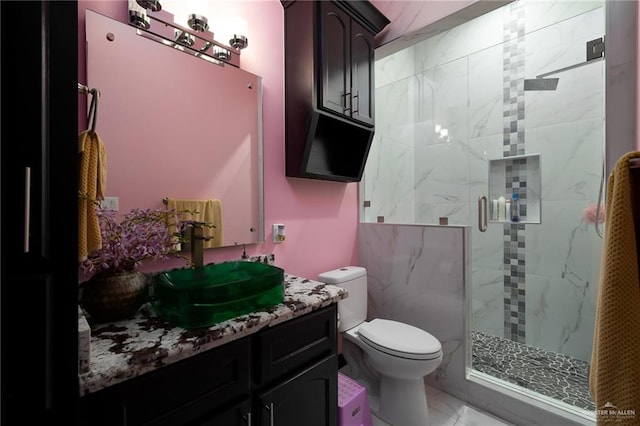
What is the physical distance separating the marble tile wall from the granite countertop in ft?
4.91

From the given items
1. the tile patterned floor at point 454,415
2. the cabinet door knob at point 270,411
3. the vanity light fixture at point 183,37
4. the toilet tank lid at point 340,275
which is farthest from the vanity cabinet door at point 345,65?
the tile patterned floor at point 454,415

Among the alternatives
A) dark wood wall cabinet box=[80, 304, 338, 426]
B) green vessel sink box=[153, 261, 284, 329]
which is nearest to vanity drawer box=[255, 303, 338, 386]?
dark wood wall cabinet box=[80, 304, 338, 426]

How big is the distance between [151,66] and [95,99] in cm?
40

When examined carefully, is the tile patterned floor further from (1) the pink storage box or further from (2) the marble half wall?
(1) the pink storage box

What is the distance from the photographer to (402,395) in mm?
1607

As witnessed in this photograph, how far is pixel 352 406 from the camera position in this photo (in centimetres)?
145

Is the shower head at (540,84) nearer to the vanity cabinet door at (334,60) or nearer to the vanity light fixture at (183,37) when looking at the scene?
the vanity cabinet door at (334,60)

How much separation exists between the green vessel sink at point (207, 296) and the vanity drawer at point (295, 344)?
109mm

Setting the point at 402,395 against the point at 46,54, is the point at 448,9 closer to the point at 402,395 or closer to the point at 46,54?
the point at 46,54

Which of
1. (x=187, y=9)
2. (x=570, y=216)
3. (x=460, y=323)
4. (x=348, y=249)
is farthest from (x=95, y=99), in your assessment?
(x=570, y=216)

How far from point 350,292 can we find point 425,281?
55 cm

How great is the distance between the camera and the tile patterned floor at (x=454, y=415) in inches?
64.6

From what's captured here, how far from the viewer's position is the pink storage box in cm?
140

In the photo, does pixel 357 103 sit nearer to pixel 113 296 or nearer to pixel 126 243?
pixel 126 243
